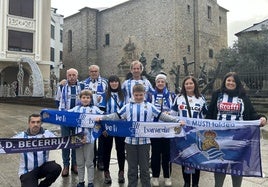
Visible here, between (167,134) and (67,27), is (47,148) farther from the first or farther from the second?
(67,27)

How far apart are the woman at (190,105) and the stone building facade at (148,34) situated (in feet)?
87.2

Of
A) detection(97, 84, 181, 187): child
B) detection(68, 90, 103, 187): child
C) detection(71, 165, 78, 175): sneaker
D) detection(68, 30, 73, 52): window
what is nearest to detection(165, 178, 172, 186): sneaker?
detection(97, 84, 181, 187): child

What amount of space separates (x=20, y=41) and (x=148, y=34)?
15.2m

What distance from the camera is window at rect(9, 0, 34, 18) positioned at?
2908 cm

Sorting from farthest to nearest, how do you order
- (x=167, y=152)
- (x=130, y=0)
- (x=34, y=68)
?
(x=130, y=0), (x=34, y=68), (x=167, y=152)

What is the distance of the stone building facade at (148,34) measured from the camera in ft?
118

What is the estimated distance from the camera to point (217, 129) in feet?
14.7

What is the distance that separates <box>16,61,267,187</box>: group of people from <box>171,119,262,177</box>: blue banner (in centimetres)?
12

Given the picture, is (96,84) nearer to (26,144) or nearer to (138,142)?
(138,142)

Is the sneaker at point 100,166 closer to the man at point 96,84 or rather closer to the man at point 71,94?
the man at point 71,94

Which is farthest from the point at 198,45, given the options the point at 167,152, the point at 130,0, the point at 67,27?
the point at 167,152

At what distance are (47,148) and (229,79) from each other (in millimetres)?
2588

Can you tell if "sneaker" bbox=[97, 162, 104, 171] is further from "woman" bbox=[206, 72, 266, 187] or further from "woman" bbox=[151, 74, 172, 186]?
"woman" bbox=[206, 72, 266, 187]

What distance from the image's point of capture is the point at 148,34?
38469 mm
